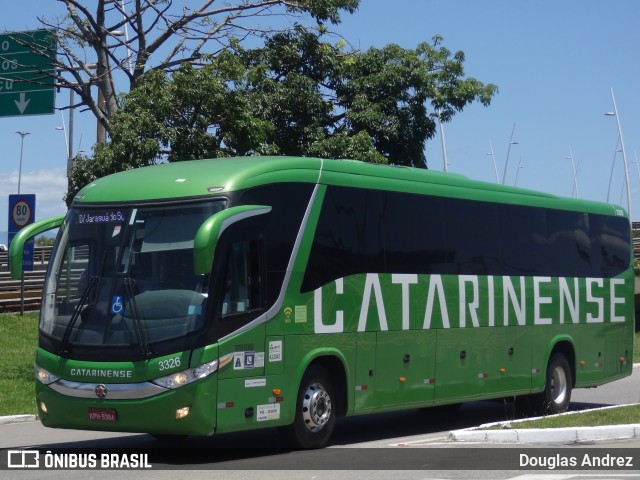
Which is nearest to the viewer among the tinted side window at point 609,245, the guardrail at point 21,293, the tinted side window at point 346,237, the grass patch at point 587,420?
the tinted side window at point 346,237

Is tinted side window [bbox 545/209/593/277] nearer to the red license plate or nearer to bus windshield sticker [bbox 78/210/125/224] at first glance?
bus windshield sticker [bbox 78/210/125/224]

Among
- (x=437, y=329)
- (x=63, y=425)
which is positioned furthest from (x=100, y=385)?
(x=437, y=329)

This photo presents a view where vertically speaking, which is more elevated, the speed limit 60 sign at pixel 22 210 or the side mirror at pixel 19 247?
the speed limit 60 sign at pixel 22 210

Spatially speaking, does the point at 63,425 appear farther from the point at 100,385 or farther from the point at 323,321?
the point at 323,321

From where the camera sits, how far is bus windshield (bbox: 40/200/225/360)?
11.4m

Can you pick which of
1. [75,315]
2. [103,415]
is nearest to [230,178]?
[75,315]

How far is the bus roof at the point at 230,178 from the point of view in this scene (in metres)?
12.0

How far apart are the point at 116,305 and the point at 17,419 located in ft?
18.2

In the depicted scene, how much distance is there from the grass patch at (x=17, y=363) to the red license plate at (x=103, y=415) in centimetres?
572

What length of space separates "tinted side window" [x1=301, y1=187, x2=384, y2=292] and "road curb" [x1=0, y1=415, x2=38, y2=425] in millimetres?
5916

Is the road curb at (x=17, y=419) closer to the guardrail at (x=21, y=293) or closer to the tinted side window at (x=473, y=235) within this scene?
the tinted side window at (x=473, y=235)

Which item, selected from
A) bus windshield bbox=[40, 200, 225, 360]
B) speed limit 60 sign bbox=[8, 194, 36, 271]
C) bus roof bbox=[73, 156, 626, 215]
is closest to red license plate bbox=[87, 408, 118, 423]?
bus windshield bbox=[40, 200, 225, 360]

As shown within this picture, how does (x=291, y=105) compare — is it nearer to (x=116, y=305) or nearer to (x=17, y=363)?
(x=17, y=363)

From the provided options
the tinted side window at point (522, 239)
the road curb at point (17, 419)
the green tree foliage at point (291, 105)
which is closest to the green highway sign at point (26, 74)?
the green tree foliage at point (291, 105)
